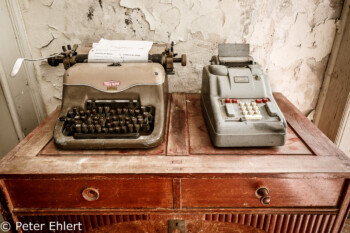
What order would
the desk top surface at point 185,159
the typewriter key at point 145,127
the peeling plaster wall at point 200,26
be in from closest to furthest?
1. the desk top surface at point 185,159
2. the typewriter key at point 145,127
3. the peeling plaster wall at point 200,26

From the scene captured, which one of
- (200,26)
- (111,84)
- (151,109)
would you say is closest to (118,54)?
(111,84)

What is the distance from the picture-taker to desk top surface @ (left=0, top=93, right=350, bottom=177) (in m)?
0.81

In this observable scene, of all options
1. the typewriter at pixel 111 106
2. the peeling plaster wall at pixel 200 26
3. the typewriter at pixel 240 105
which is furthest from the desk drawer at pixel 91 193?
the peeling plaster wall at pixel 200 26

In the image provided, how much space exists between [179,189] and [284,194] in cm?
36

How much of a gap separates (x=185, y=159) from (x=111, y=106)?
1.29 feet

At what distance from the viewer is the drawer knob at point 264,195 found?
827 mm

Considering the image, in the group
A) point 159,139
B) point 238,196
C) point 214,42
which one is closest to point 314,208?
point 238,196

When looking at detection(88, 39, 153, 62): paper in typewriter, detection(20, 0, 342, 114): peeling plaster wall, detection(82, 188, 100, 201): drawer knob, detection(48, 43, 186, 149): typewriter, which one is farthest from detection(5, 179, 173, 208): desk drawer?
detection(20, 0, 342, 114): peeling plaster wall

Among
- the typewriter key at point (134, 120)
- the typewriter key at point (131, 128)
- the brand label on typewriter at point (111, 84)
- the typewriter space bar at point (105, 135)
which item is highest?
the brand label on typewriter at point (111, 84)

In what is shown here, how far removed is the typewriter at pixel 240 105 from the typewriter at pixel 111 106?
21 centimetres

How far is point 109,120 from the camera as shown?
3.07 ft

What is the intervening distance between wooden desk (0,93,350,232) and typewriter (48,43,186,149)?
5cm

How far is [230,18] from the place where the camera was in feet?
4.40

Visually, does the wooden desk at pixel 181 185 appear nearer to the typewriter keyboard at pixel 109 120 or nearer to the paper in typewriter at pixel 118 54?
the typewriter keyboard at pixel 109 120
